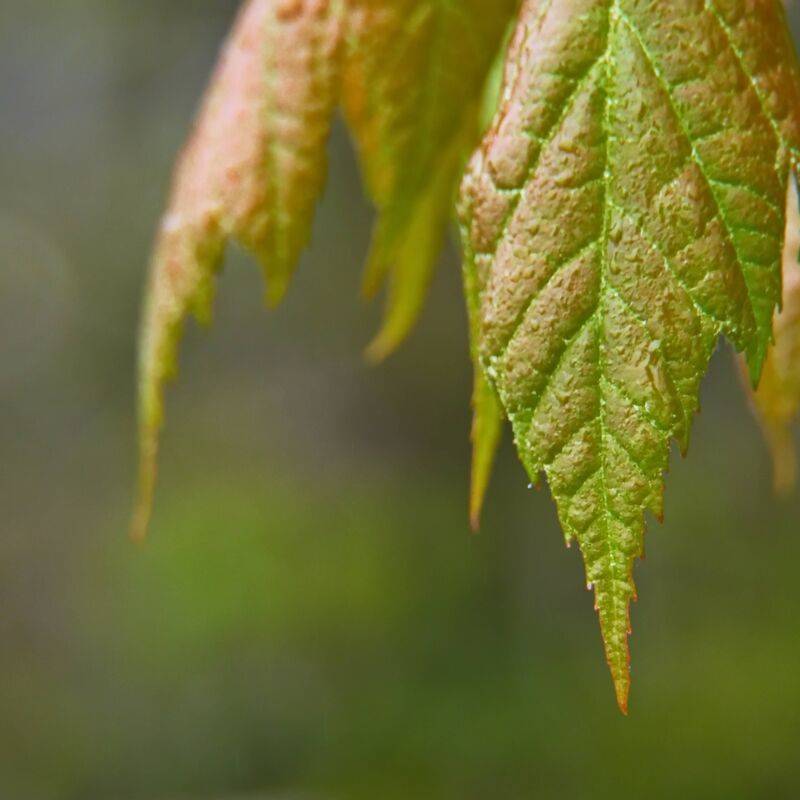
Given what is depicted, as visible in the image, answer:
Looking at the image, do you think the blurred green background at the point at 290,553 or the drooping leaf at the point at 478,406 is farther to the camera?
the blurred green background at the point at 290,553

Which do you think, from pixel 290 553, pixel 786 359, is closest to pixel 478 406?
pixel 786 359

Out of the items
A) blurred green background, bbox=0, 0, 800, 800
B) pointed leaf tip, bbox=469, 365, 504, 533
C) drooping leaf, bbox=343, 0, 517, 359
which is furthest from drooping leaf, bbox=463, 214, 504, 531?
blurred green background, bbox=0, 0, 800, 800

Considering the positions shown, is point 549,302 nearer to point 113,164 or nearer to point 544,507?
point 544,507

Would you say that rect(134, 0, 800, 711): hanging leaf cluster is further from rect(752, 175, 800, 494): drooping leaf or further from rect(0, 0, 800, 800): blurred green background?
rect(0, 0, 800, 800): blurred green background

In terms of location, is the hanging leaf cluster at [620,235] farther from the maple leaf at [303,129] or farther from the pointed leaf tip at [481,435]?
the maple leaf at [303,129]

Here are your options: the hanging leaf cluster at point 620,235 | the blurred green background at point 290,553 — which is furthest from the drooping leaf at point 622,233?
the blurred green background at point 290,553

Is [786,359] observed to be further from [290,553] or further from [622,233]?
[290,553]
